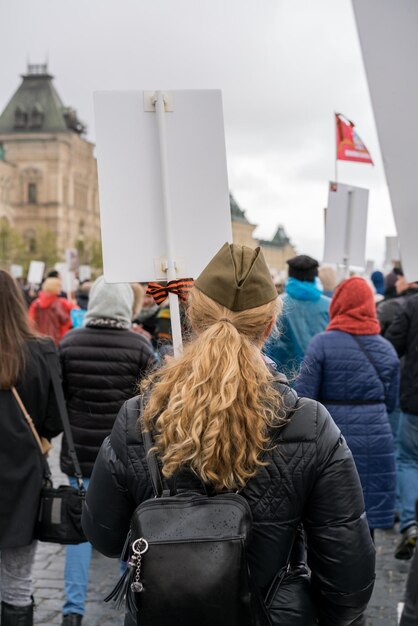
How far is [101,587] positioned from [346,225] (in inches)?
177

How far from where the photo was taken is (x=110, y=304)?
4.84 m

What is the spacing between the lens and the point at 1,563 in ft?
12.6

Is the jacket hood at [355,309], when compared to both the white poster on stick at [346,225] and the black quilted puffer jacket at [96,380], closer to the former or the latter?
the black quilted puffer jacket at [96,380]

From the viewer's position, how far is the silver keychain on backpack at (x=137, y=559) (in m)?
1.96

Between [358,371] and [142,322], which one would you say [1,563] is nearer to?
[358,371]

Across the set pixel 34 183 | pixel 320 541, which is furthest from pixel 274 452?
pixel 34 183

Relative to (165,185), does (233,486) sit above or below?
below

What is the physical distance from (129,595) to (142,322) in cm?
650

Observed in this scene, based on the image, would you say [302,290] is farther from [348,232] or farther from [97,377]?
[97,377]

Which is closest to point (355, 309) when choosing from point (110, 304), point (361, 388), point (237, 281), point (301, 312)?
point (361, 388)

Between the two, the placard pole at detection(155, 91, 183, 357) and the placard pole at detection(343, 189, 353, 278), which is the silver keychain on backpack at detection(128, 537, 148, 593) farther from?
the placard pole at detection(343, 189, 353, 278)

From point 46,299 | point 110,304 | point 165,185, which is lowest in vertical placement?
point 110,304

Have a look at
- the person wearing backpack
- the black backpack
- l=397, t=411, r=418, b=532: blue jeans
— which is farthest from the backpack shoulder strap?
l=397, t=411, r=418, b=532: blue jeans

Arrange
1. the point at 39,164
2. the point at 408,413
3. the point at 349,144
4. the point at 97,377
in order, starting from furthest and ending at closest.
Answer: the point at 39,164, the point at 349,144, the point at 408,413, the point at 97,377
